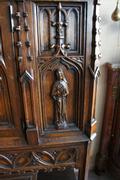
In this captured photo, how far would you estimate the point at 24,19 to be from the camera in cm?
74

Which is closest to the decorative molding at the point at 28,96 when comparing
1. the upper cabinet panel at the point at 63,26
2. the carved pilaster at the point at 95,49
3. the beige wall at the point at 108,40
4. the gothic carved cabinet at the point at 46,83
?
the gothic carved cabinet at the point at 46,83

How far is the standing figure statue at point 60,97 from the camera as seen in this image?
2.85ft

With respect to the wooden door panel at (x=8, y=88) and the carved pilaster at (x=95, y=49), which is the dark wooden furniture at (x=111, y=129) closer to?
the carved pilaster at (x=95, y=49)

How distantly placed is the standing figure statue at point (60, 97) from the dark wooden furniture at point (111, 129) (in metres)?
0.55

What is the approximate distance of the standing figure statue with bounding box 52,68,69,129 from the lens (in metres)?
0.87

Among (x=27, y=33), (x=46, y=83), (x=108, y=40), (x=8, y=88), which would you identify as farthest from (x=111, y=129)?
(x=27, y=33)

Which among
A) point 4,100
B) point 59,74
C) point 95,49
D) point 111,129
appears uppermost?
point 95,49

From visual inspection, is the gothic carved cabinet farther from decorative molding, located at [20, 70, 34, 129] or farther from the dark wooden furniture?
the dark wooden furniture

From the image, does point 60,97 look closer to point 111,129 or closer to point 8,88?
point 8,88

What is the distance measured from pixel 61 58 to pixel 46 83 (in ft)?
0.47

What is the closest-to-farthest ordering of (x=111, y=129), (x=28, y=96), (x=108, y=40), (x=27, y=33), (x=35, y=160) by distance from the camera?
1. (x=27, y=33)
2. (x=28, y=96)
3. (x=35, y=160)
4. (x=108, y=40)
5. (x=111, y=129)

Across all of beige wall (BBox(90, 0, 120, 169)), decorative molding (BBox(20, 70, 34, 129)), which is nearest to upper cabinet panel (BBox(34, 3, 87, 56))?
decorative molding (BBox(20, 70, 34, 129))

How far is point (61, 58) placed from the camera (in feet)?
2.67

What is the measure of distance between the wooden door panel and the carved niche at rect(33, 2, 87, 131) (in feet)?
0.37
